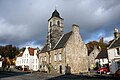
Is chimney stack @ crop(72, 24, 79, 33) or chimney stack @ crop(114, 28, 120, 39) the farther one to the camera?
chimney stack @ crop(72, 24, 79, 33)

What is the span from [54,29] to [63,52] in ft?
34.1

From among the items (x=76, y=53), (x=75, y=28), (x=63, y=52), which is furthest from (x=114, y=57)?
(x=75, y=28)

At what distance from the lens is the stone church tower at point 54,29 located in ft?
141

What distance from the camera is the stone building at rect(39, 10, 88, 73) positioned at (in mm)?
35344

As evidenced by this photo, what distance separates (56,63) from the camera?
122 ft

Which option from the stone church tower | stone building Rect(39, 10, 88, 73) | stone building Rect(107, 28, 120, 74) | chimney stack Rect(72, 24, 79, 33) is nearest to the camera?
stone building Rect(107, 28, 120, 74)

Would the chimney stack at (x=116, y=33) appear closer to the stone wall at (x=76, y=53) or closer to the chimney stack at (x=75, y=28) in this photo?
the stone wall at (x=76, y=53)

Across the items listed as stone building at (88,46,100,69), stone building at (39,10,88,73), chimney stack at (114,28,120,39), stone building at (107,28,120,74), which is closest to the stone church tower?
stone building at (39,10,88,73)

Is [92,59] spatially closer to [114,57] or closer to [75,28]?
[75,28]

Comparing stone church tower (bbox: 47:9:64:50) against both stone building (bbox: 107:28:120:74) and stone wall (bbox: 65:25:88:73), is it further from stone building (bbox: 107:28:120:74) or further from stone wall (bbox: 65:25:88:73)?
stone building (bbox: 107:28:120:74)

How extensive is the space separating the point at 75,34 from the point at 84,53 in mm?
5680

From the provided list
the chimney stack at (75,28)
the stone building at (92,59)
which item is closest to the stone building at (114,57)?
the chimney stack at (75,28)

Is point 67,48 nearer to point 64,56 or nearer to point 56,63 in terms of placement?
point 64,56

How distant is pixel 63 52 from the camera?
35281 mm
